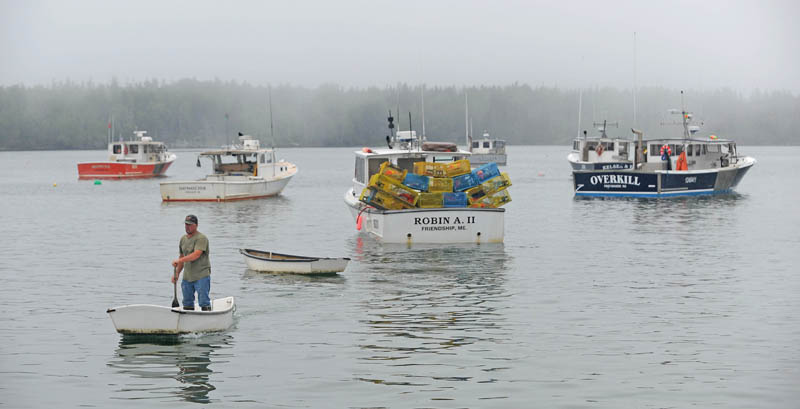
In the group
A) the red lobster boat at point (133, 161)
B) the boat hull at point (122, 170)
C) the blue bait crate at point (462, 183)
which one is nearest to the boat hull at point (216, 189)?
the blue bait crate at point (462, 183)

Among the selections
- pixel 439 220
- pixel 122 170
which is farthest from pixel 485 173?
pixel 122 170

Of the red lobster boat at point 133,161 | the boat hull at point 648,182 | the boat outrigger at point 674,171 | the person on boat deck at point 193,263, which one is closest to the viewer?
the person on boat deck at point 193,263


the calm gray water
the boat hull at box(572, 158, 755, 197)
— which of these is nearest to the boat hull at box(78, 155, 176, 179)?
the boat hull at box(572, 158, 755, 197)

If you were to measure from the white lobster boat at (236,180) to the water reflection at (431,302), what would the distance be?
25.3 m

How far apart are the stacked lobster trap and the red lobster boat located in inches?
2372

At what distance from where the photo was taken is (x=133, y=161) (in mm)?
89312

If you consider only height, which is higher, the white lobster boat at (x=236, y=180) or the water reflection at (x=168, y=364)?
the white lobster boat at (x=236, y=180)

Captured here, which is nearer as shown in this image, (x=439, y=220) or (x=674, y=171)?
(x=439, y=220)

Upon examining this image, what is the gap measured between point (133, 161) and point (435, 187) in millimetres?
62914

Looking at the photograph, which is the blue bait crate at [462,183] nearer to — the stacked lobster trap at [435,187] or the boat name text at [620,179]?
the stacked lobster trap at [435,187]

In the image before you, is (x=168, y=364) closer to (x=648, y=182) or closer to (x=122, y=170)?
(x=648, y=182)

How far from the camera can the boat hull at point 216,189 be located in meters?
57.8

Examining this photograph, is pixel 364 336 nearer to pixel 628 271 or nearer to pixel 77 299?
pixel 77 299

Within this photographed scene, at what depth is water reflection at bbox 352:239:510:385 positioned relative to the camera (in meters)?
17.2
